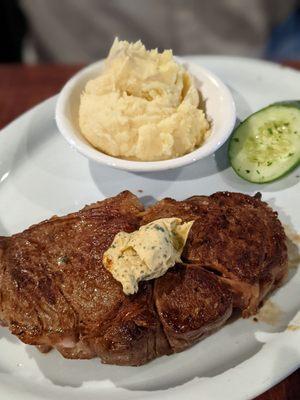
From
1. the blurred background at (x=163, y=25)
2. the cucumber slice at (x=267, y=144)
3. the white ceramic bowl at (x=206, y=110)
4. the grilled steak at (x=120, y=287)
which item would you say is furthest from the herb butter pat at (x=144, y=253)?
the blurred background at (x=163, y=25)

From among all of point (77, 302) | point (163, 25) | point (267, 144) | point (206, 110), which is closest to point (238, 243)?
point (77, 302)

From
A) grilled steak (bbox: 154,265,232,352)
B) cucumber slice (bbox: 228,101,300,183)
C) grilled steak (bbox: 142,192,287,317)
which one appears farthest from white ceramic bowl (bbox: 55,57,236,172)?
grilled steak (bbox: 154,265,232,352)

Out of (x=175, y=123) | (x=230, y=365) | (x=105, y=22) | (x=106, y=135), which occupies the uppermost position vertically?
(x=175, y=123)

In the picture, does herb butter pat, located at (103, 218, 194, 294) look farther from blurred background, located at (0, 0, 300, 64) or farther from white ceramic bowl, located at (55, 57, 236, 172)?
blurred background, located at (0, 0, 300, 64)

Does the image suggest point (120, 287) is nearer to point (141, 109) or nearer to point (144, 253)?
point (144, 253)

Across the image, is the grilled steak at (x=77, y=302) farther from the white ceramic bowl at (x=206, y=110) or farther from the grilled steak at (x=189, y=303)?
the white ceramic bowl at (x=206, y=110)

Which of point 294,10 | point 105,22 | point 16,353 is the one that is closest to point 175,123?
point 16,353

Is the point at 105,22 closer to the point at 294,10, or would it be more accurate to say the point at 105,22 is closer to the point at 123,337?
the point at 294,10
